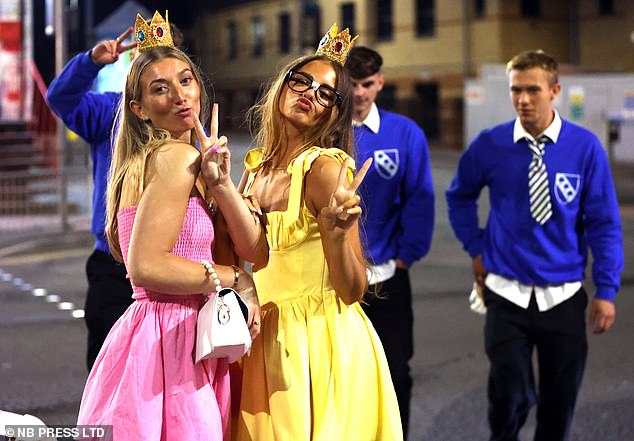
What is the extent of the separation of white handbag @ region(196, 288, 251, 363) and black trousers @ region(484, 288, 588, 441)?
7.09ft

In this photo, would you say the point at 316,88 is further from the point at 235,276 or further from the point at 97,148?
the point at 97,148

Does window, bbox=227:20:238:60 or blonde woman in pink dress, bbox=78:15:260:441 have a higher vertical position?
window, bbox=227:20:238:60

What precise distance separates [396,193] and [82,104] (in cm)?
156

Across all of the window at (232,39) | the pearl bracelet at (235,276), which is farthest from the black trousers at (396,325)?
the window at (232,39)

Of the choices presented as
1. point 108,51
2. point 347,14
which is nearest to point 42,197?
point 108,51

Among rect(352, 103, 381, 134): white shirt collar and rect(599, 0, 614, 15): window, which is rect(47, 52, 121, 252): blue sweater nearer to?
rect(352, 103, 381, 134): white shirt collar

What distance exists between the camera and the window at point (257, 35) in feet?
166

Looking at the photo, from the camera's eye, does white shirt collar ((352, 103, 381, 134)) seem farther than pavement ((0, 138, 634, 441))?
No

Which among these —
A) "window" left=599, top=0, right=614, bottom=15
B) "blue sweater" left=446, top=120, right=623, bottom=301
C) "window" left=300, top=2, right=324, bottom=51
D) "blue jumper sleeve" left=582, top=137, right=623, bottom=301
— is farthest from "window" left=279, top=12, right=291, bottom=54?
"blue jumper sleeve" left=582, top=137, right=623, bottom=301

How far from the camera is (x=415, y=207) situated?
5234 millimetres

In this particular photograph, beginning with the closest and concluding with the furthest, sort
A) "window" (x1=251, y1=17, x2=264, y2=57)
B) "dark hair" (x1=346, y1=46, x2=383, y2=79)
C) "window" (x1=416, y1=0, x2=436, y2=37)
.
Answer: "dark hair" (x1=346, y1=46, x2=383, y2=79) < "window" (x1=416, y1=0, x2=436, y2=37) < "window" (x1=251, y1=17, x2=264, y2=57)

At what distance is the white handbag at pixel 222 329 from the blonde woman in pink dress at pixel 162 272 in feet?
0.24

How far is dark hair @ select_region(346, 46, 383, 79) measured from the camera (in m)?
5.21

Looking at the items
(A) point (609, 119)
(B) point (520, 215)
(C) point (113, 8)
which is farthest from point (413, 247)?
(C) point (113, 8)
